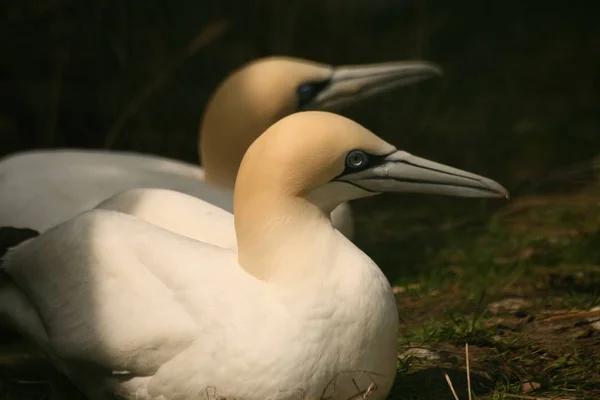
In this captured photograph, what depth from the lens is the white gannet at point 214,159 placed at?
19.8 ft

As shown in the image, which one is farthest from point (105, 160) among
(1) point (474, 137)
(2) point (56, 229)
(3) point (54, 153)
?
(1) point (474, 137)

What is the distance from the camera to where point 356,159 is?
4.34 metres

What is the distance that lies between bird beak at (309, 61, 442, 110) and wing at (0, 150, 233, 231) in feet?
3.02

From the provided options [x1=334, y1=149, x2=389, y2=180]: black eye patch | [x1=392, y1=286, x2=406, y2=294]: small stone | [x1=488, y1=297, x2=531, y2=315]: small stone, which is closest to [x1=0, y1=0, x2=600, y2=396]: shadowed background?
[x1=392, y1=286, x2=406, y2=294]: small stone

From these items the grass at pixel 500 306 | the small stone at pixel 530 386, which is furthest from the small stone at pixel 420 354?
the small stone at pixel 530 386

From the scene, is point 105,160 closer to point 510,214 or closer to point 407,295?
point 407,295

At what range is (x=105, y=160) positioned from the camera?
21.5 ft

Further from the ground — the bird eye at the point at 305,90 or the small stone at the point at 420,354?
the bird eye at the point at 305,90

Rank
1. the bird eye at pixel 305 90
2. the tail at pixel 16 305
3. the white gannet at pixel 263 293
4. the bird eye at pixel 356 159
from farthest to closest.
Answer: the bird eye at pixel 305 90
the tail at pixel 16 305
the bird eye at pixel 356 159
the white gannet at pixel 263 293

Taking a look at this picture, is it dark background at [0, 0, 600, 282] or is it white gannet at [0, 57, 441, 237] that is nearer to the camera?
white gannet at [0, 57, 441, 237]

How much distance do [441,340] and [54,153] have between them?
103 inches

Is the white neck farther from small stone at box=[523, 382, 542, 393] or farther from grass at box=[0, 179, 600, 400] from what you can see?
small stone at box=[523, 382, 542, 393]

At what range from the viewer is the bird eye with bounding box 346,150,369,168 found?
4.31 metres

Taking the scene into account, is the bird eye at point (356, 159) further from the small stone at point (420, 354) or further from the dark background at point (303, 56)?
the dark background at point (303, 56)
